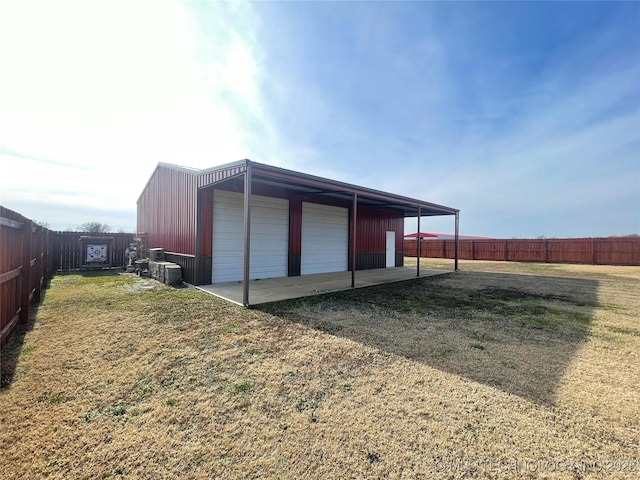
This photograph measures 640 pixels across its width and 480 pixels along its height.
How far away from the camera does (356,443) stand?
2037 mm

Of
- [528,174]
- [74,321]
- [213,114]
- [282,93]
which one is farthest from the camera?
[528,174]

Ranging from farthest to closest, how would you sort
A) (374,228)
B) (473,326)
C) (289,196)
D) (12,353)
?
(374,228)
(289,196)
(473,326)
(12,353)

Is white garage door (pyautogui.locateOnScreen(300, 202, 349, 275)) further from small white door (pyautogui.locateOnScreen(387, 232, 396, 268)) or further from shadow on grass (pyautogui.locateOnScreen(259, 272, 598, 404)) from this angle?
shadow on grass (pyautogui.locateOnScreen(259, 272, 598, 404))

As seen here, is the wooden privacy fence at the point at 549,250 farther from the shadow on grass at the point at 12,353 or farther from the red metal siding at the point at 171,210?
the shadow on grass at the point at 12,353

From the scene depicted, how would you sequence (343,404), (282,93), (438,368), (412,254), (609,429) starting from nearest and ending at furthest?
1. (609,429)
2. (343,404)
3. (438,368)
4. (282,93)
5. (412,254)

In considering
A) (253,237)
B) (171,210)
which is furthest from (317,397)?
(171,210)

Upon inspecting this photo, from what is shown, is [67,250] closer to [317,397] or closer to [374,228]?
[374,228]

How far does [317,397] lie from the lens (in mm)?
2656

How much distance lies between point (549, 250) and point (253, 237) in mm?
21631

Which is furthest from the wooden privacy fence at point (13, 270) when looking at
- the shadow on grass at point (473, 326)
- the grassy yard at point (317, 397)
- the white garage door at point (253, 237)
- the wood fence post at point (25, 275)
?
the white garage door at point (253, 237)

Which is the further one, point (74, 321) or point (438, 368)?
point (74, 321)

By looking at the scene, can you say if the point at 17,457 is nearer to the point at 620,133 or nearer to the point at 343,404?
the point at 343,404

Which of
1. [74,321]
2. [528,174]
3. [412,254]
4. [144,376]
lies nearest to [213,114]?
[74,321]

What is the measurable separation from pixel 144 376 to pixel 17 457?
117cm
